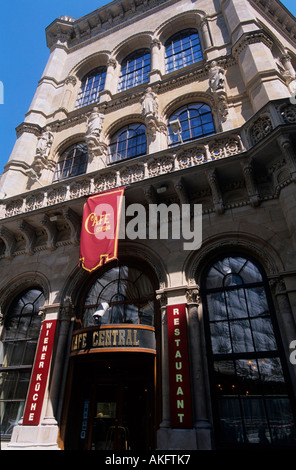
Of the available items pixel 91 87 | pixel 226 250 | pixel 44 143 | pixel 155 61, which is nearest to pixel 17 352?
pixel 226 250

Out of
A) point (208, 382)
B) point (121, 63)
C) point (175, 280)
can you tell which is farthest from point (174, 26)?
point (208, 382)

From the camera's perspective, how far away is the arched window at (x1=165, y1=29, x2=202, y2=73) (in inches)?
595

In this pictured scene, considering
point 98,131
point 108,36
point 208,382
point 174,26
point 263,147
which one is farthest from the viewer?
point 108,36

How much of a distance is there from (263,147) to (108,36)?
1736 centimetres

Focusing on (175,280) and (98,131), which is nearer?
(175,280)

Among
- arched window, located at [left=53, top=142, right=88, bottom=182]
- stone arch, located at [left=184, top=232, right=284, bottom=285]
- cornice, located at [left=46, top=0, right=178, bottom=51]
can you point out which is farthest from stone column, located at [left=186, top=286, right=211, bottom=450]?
cornice, located at [left=46, top=0, right=178, bottom=51]

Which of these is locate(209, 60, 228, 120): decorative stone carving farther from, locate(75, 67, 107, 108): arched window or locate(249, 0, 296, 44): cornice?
locate(75, 67, 107, 108): arched window

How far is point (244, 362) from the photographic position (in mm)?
6875

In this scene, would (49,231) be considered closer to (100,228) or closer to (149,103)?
(100,228)

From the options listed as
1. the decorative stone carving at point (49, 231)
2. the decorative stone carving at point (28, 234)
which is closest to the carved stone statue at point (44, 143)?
the decorative stone carving at point (28, 234)

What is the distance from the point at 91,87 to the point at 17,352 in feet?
52.5

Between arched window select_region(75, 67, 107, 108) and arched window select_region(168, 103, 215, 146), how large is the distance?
22.0 ft

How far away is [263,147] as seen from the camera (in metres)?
7.91

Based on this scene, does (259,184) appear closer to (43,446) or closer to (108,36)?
(43,446)
